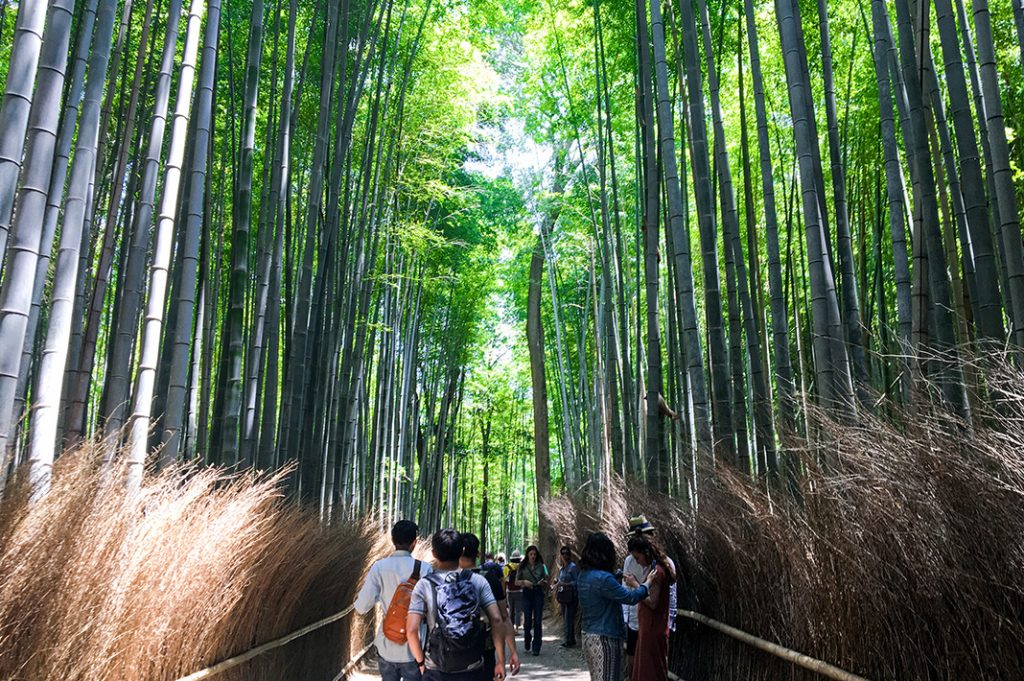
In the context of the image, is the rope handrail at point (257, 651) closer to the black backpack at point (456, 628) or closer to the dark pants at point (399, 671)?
the dark pants at point (399, 671)

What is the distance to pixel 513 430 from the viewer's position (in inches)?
985

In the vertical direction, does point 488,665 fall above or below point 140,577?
below

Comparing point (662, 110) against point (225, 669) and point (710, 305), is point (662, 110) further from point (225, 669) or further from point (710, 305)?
point (225, 669)

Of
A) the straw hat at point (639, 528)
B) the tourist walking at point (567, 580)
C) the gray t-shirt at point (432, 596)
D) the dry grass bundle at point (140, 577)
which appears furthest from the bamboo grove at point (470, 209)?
the tourist walking at point (567, 580)

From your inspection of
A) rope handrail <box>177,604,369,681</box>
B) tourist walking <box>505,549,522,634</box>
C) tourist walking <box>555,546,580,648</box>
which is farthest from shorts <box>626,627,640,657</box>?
tourist walking <box>505,549,522,634</box>

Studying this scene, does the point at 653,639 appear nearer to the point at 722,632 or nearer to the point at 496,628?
the point at 722,632

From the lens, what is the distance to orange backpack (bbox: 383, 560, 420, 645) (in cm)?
355

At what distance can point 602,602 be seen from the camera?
12.7 feet

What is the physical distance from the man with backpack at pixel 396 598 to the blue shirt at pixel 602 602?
0.67m

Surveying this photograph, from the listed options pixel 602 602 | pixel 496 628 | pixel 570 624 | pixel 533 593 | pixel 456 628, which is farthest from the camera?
pixel 570 624

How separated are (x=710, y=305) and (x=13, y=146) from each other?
3662mm

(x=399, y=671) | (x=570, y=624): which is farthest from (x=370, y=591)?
(x=570, y=624)

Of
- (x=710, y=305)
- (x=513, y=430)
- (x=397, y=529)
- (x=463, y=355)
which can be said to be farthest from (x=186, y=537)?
(x=513, y=430)

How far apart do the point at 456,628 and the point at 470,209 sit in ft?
35.4
